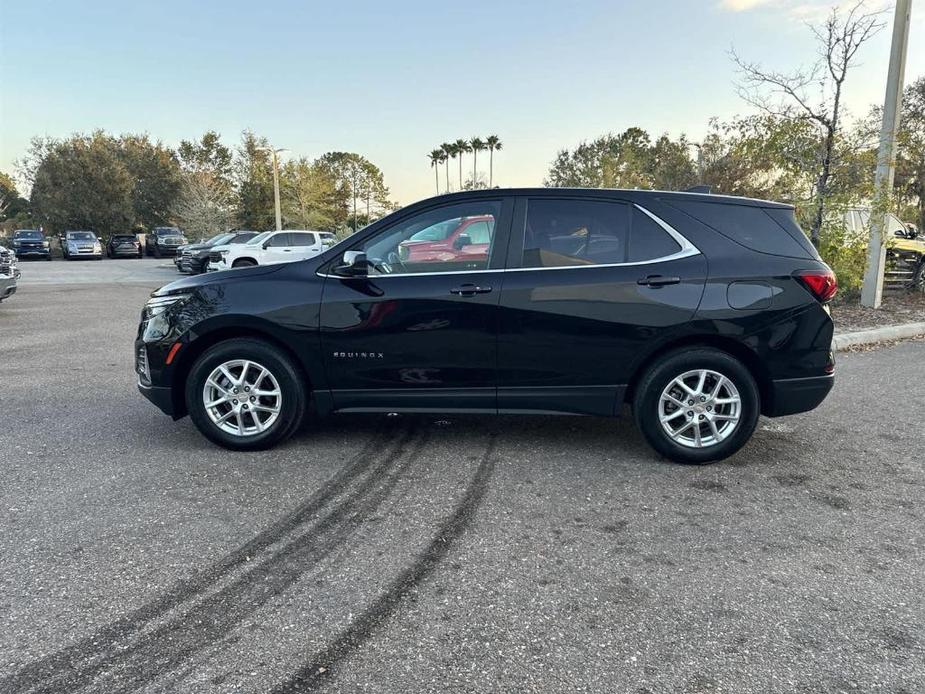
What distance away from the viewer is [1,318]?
11.7m

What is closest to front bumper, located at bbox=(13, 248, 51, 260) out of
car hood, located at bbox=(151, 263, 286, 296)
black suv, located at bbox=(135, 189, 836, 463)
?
car hood, located at bbox=(151, 263, 286, 296)

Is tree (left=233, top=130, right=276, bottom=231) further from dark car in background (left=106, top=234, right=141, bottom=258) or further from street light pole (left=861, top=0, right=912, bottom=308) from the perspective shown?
street light pole (left=861, top=0, right=912, bottom=308)

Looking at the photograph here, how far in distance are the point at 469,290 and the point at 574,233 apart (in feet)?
2.63

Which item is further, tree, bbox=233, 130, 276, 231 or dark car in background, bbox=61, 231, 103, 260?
tree, bbox=233, 130, 276, 231

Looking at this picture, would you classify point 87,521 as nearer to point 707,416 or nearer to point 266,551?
point 266,551

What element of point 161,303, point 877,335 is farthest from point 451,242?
point 877,335

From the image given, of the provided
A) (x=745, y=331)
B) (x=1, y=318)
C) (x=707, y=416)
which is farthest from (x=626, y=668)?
(x=1, y=318)

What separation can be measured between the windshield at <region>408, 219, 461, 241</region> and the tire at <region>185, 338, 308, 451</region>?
4.00 ft

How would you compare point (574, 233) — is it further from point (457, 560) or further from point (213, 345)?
point (213, 345)

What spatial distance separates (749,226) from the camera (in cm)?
436

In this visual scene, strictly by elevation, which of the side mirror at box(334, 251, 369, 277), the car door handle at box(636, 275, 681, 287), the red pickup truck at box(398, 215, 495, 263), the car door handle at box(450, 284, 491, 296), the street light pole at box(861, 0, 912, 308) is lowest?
the car door handle at box(450, 284, 491, 296)

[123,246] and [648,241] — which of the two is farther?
[123,246]

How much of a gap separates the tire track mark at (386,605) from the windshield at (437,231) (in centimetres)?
166

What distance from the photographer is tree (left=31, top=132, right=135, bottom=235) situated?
52250 millimetres
